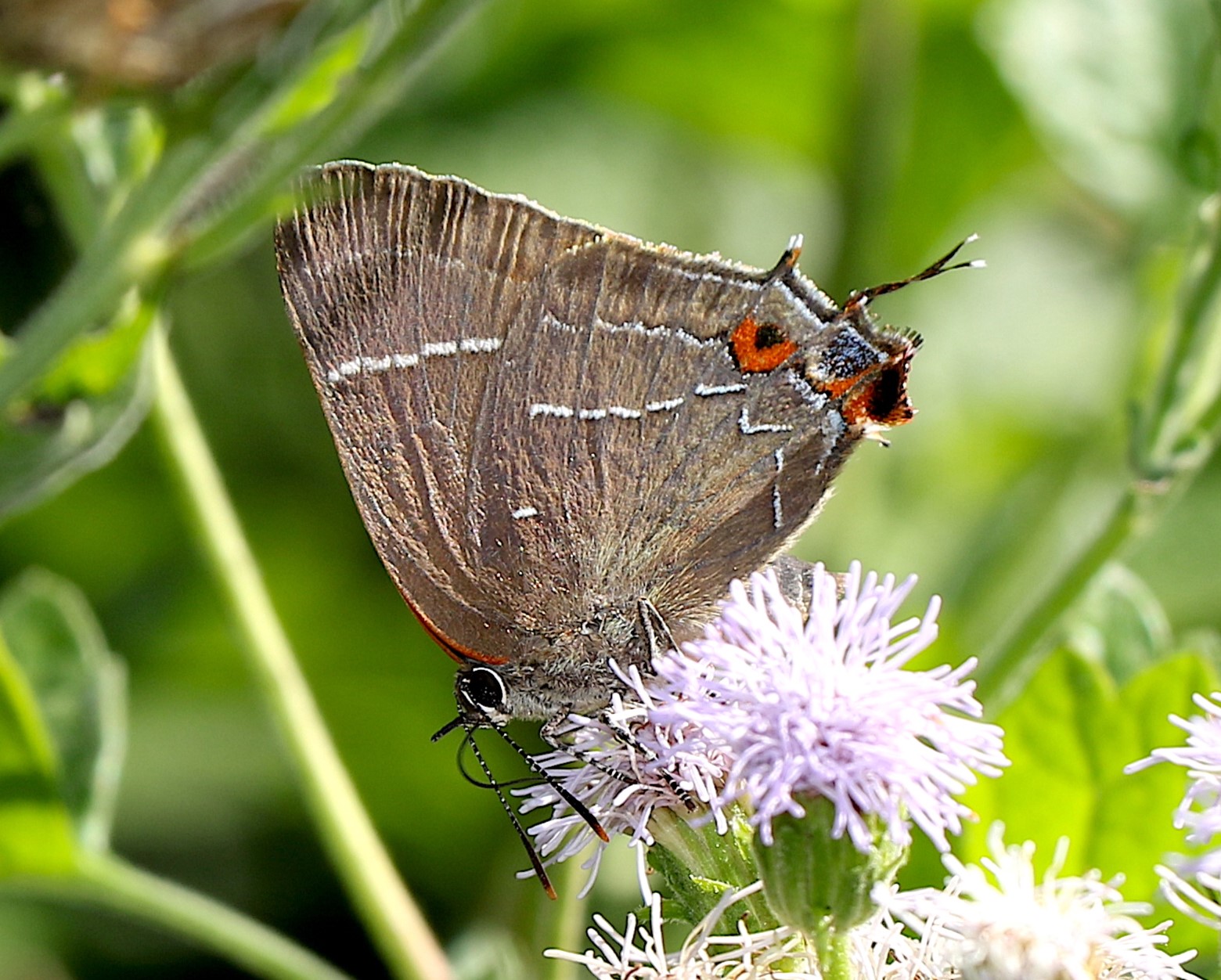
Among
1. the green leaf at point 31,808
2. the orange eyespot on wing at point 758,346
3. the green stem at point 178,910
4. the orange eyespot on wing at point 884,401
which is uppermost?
the orange eyespot on wing at point 758,346

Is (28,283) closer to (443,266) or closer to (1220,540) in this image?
(443,266)

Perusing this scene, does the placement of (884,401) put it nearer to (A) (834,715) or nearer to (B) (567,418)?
(B) (567,418)

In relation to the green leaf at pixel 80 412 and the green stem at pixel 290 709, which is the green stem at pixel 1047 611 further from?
the green leaf at pixel 80 412

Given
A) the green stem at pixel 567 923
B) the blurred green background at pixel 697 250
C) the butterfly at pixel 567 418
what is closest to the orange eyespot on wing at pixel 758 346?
the butterfly at pixel 567 418

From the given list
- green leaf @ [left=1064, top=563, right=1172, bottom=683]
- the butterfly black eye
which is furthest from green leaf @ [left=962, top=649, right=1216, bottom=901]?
the butterfly black eye

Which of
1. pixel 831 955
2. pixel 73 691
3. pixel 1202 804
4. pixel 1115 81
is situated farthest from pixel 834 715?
pixel 1115 81

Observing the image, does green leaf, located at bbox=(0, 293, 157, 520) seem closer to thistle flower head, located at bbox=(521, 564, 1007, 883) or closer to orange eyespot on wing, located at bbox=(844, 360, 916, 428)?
thistle flower head, located at bbox=(521, 564, 1007, 883)
